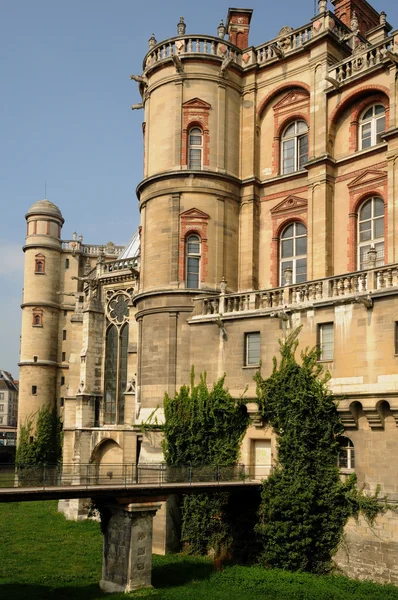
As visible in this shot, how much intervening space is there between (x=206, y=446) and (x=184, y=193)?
11699 millimetres

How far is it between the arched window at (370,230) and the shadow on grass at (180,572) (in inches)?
541

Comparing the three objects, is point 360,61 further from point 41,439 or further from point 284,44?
point 41,439

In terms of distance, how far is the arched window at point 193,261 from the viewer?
32.8 m

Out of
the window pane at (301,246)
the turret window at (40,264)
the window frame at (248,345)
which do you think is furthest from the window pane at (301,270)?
the turret window at (40,264)

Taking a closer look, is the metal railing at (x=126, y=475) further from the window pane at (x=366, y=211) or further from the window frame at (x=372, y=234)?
the window pane at (x=366, y=211)

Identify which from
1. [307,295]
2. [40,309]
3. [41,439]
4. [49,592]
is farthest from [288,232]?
[40,309]

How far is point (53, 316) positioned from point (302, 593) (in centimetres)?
4902

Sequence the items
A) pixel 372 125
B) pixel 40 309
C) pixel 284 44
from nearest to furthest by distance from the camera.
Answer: pixel 372 125 < pixel 284 44 < pixel 40 309

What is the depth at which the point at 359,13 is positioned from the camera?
3772cm

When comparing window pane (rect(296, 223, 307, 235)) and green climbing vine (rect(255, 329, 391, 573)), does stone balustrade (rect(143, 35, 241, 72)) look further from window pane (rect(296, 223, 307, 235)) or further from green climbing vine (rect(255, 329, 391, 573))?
green climbing vine (rect(255, 329, 391, 573))

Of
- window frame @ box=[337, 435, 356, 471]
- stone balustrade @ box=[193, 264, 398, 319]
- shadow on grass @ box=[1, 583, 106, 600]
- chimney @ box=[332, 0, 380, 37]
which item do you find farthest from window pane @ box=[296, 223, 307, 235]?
shadow on grass @ box=[1, 583, 106, 600]

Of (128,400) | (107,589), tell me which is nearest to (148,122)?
(128,400)

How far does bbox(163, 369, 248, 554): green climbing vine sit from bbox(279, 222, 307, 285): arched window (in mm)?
6715

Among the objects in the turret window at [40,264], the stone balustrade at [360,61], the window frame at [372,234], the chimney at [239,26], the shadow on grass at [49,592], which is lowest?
the shadow on grass at [49,592]
